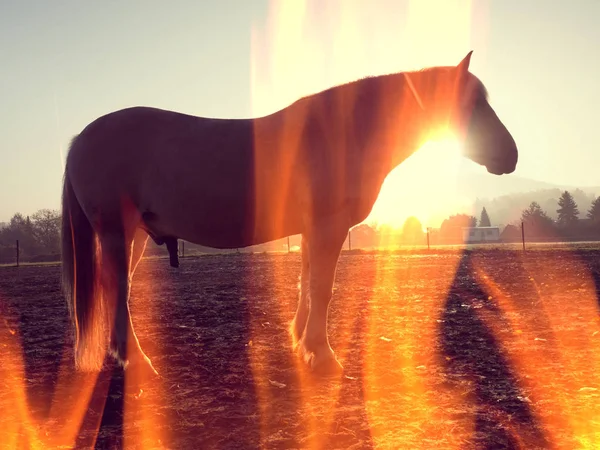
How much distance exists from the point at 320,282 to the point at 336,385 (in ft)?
3.28

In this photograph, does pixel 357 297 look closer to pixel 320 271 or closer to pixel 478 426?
pixel 320 271

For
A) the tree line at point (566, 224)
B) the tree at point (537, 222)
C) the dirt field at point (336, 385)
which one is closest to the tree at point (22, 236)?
the dirt field at point (336, 385)

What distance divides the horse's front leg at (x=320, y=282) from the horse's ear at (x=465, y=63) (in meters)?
2.08

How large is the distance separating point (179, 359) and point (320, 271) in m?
1.90

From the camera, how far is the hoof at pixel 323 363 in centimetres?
457

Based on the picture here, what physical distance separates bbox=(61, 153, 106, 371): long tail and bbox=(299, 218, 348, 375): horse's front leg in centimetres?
217

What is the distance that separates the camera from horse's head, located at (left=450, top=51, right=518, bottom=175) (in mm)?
5176

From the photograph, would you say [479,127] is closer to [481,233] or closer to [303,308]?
[303,308]

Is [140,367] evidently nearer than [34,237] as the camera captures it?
Yes

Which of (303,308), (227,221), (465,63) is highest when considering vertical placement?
(465,63)

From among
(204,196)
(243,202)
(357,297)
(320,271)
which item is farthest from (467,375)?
(357,297)

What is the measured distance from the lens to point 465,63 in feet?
16.5

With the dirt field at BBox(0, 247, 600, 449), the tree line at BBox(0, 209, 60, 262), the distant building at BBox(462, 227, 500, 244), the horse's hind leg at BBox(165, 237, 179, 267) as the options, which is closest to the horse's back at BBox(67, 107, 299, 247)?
the horse's hind leg at BBox(165, 237, 179, 267)

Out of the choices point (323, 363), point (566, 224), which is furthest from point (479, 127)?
point (566, 224)
